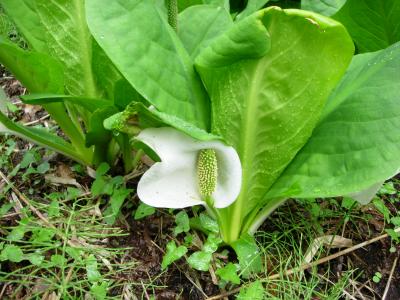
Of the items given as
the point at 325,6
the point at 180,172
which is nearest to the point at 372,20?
the point at 325,6

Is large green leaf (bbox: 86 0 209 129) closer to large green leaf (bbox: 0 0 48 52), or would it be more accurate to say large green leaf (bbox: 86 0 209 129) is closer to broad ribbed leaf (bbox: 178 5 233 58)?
broad ribbed leaf (bbox: 178 5 233 58)

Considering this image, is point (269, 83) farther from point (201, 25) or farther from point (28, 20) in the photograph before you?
point (28, 20)

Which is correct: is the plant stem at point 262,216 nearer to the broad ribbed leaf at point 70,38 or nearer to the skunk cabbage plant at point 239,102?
the skunk cabbage plant at point 239,102

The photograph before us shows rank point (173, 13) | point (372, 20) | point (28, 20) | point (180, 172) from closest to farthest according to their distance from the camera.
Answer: point (180, 172) → point (173, 13) → point (28, 20) → point (372, 20)

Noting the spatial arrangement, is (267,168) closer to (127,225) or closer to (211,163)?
(211,163)

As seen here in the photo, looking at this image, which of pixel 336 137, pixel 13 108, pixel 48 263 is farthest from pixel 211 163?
pixel 13 108

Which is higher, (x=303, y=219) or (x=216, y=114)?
(x=216, y=114)
